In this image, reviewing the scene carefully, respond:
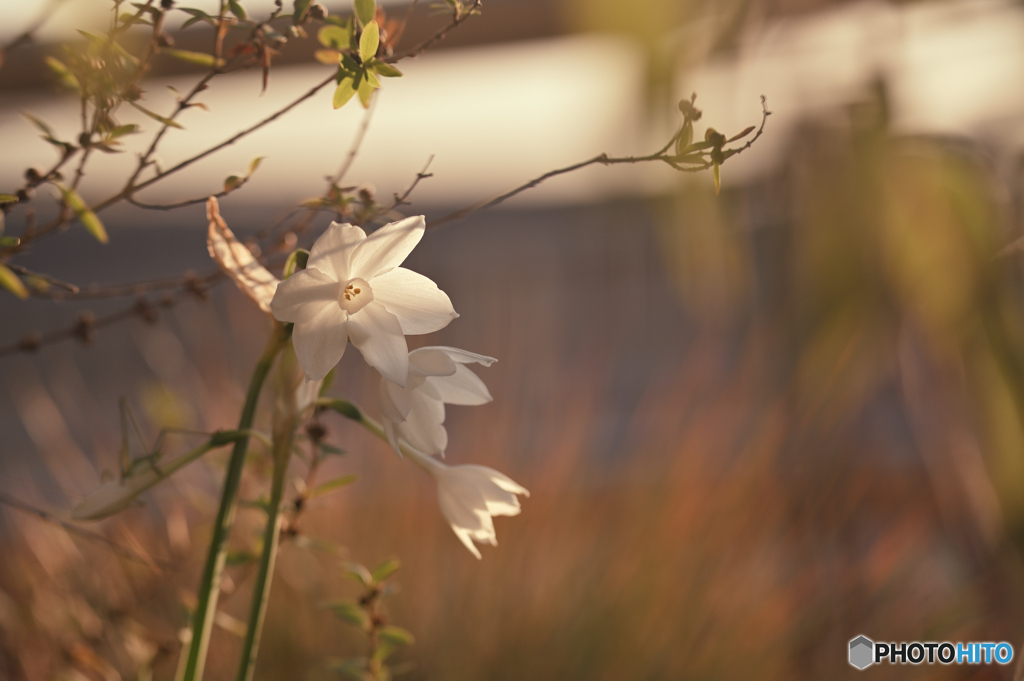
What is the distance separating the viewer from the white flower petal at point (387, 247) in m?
0.21

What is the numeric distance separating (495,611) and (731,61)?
2.03 ft

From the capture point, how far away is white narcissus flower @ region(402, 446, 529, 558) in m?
0.26

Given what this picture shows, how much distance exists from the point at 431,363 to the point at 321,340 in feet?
0.12

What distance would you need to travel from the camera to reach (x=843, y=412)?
92 centimetres

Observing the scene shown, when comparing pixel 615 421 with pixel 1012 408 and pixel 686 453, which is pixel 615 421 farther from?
pixel 1012 408

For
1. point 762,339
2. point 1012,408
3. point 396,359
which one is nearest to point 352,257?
point 396,359

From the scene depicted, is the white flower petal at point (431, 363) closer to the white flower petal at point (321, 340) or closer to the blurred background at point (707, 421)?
the white flower petal at point (321, 340)

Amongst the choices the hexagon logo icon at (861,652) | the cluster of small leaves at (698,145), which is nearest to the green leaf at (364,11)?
the cluster of small leaves at (698,145)

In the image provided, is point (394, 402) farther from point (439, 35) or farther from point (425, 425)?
point (439, 35)

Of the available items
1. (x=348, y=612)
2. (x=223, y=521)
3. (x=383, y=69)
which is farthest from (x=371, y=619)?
(x=383, y=69)

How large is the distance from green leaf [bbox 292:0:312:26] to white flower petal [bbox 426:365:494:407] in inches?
5.3

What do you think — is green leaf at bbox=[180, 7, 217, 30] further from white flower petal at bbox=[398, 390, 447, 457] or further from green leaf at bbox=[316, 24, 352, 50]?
white flower petal at bbox=[398, 390, 447, 457]

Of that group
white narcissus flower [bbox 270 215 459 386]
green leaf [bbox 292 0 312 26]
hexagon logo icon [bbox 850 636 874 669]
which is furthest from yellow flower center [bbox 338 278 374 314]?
hexagon logo icon [bbox 850 636 874 669]

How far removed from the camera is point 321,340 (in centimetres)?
21
